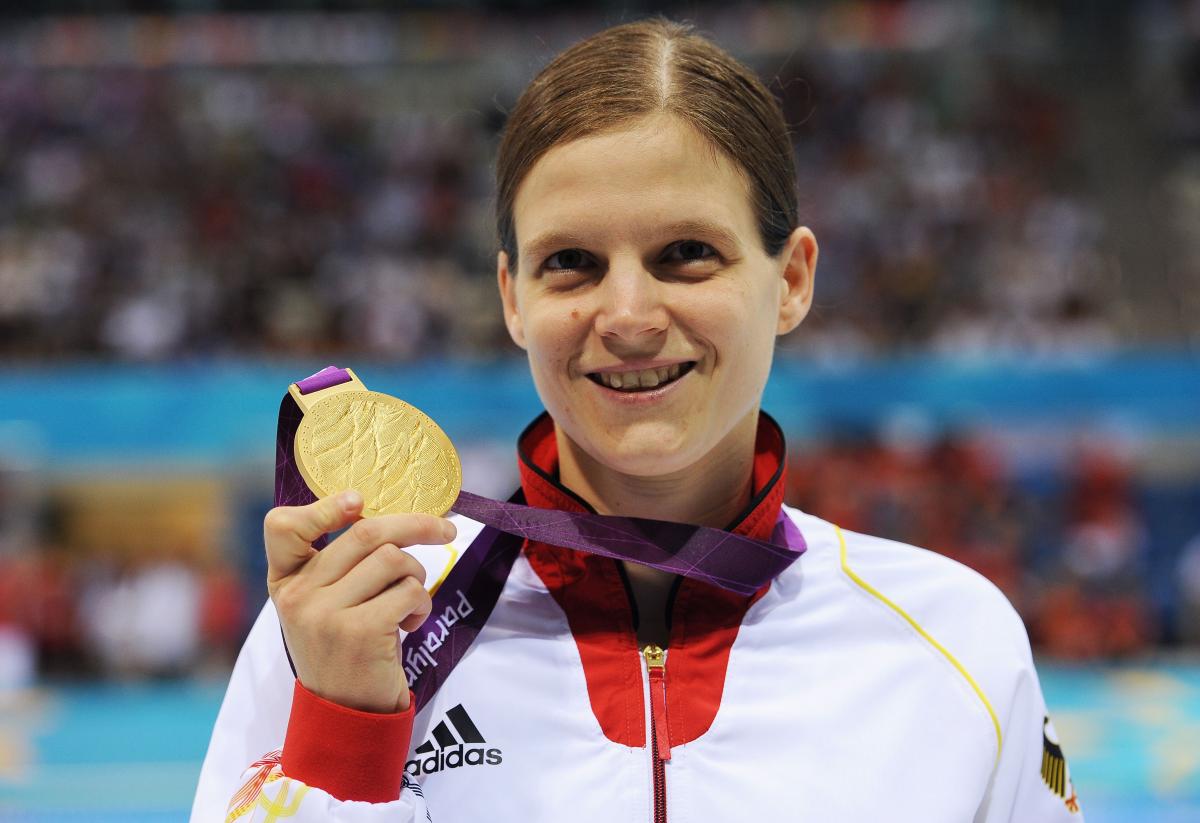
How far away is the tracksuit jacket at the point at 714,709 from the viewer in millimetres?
1258

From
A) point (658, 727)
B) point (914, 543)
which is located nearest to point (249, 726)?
point (658, 727)

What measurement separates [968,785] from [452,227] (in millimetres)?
9530

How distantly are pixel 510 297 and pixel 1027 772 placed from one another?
2.73 ft

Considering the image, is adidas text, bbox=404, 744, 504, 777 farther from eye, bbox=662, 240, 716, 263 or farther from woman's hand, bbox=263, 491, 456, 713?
eye, bbox=662, 240, 716, 263

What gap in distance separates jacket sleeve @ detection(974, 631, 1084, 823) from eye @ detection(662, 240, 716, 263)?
0.62 metres

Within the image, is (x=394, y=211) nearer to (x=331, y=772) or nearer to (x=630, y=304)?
(x=630, y=304)

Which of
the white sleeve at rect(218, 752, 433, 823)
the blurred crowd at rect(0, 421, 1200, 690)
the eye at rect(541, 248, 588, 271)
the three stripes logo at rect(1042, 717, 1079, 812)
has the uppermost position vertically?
the blurred crowd at rect(0, 421, 1200, 690)

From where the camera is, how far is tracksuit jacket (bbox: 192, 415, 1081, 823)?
4.13ft

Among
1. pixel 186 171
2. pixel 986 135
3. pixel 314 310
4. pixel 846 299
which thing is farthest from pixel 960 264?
pixel 186 171

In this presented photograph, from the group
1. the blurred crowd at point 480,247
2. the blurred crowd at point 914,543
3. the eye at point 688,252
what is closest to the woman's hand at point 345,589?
the eye at point 688,252

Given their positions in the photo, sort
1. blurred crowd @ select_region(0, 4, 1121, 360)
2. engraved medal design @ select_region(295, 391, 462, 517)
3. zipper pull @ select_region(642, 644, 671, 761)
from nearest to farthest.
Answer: engraved medal design @ select_region(295, 391, 462, 517) < zipper pull @ select_region(642, 644, 671, 761) < blurred crowd @ select_region(0, 4, 1121, 360)

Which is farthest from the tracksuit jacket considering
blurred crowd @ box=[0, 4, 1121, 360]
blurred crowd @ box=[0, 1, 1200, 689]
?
blurred crowd @ box=[0, 4, 1121, 360]

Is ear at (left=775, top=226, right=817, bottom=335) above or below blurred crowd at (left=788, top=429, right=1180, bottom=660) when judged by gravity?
below

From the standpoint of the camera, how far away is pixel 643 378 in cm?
125
